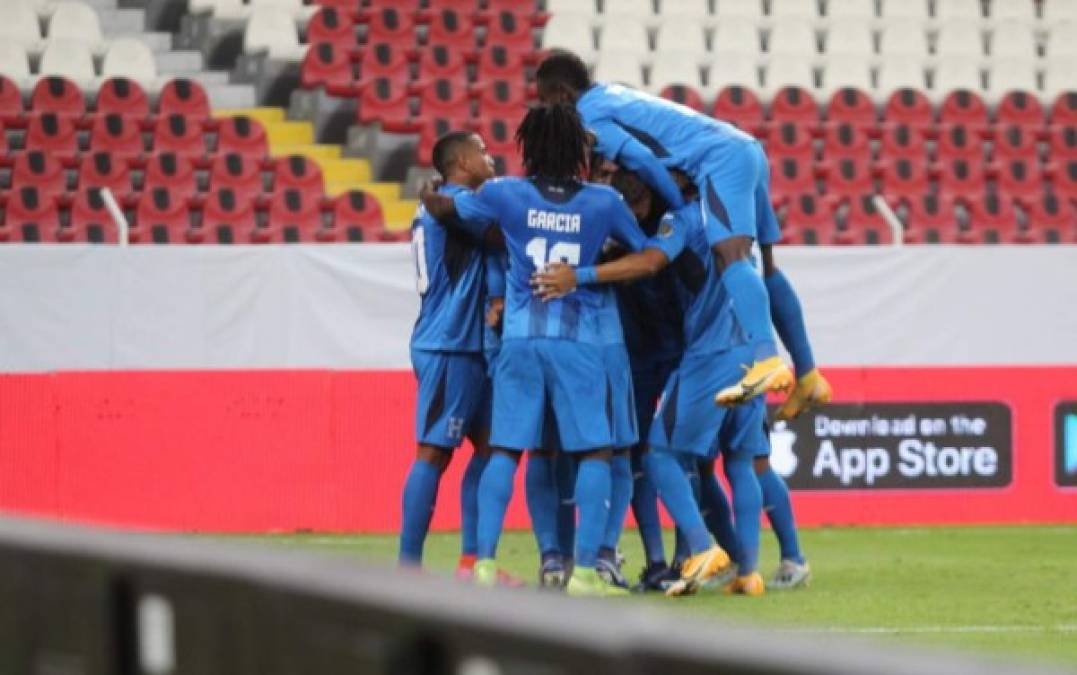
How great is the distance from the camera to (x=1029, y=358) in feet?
55.0

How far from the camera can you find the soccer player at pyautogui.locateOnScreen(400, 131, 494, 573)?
348 inches

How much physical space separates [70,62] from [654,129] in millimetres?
11489

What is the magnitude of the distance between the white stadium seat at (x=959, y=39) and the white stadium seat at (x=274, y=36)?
6.59 metres

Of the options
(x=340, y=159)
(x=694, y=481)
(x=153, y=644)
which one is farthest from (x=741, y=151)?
(x=340, y=159)

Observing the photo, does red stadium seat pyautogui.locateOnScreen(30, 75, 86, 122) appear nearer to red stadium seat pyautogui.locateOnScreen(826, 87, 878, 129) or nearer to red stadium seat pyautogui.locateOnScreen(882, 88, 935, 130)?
red stadium seat pyautogui.locateOnScreen(826, 87, 878, 129)

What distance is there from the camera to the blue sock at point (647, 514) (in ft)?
30.7

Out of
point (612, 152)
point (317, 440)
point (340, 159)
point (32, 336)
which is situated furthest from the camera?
point (340, 159)

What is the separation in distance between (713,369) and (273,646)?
21.6ft

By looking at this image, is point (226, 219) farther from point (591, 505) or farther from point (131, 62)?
point (591, 505)

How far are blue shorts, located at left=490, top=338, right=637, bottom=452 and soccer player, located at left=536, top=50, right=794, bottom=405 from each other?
1.72 ft

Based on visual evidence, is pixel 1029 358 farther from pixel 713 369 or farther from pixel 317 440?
pixel 713 369

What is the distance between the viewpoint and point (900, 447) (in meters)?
13.9

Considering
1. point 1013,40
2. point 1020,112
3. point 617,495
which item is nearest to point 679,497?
point 617,495

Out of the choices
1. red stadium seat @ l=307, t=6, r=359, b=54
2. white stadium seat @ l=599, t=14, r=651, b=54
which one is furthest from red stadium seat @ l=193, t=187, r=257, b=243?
white stadium seat @ l=599, t=14, r=651, b=54
